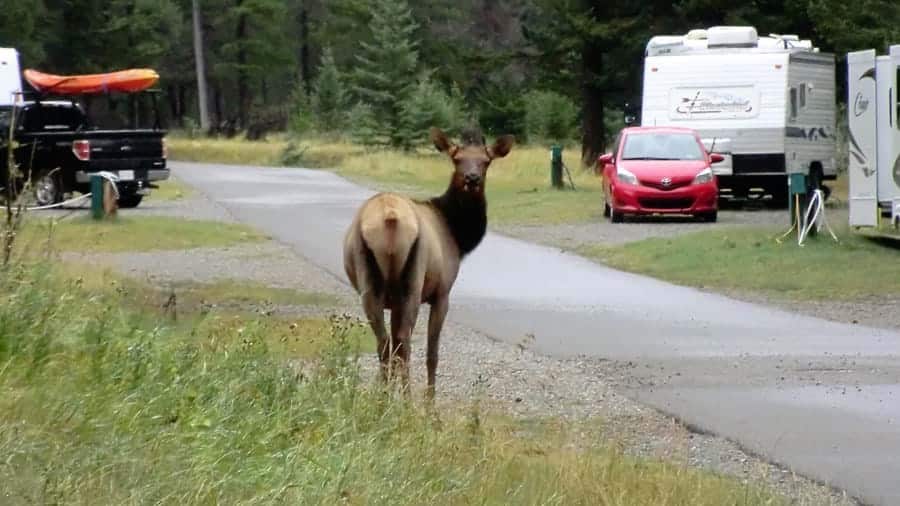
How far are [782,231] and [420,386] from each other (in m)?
14.4

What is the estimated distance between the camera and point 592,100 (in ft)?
157

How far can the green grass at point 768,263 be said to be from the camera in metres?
18.8

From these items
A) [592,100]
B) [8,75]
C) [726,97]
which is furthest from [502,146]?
[592,100]

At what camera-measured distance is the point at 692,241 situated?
23.5m

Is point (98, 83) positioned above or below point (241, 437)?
above

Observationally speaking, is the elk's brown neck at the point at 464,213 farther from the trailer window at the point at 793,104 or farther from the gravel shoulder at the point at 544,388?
the trailer window at the point at 793,104

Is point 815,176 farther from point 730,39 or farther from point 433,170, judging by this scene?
point 433,170

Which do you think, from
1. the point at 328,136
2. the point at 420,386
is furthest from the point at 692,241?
the point at 328,136

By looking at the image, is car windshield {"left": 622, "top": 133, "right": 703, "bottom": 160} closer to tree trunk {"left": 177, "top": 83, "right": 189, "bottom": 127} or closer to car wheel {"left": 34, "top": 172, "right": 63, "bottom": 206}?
car wheel {"left": 34, "top": 172, "right": 63, "bottom": 206}

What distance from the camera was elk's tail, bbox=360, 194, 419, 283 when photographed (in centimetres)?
971

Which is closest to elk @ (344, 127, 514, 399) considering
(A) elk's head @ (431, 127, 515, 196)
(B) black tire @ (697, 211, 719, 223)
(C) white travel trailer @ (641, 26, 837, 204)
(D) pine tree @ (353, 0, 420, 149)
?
(A) elk's head @ (431, 127, 515, 196)

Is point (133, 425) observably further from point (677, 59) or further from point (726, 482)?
point (677, 59)

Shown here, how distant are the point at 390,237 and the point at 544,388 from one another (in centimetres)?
242

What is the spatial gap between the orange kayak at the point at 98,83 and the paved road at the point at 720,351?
40.2 feet
